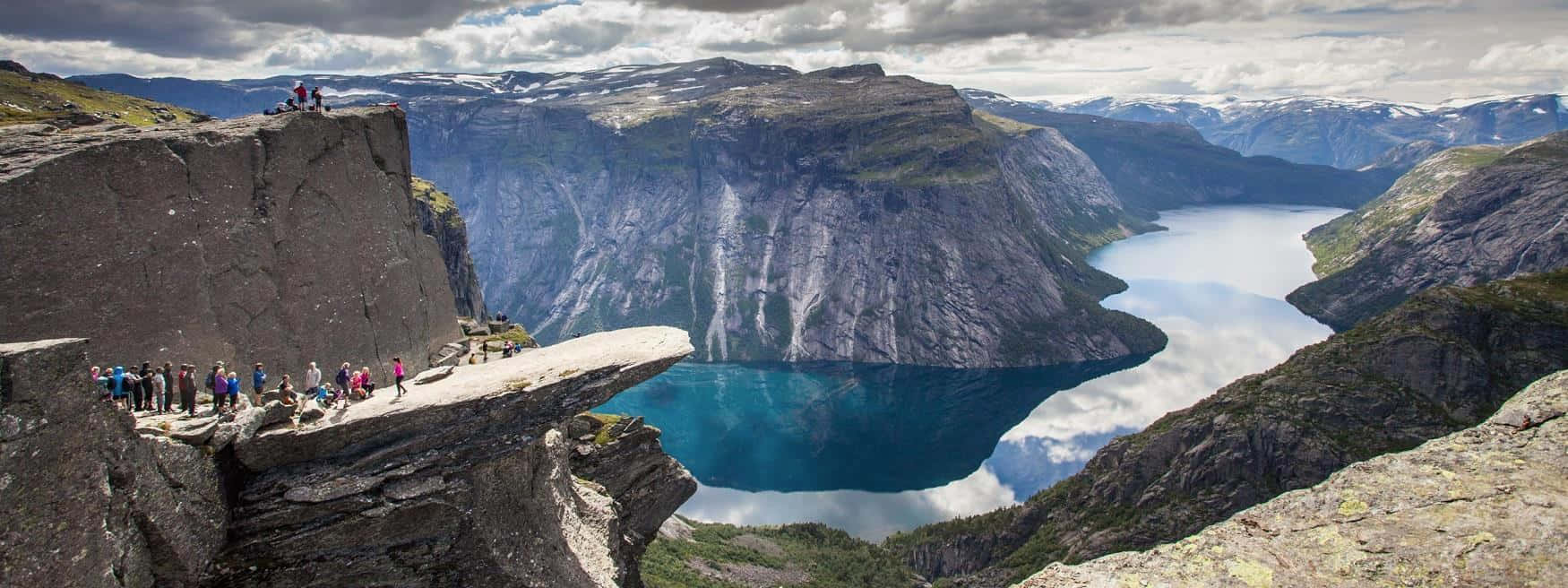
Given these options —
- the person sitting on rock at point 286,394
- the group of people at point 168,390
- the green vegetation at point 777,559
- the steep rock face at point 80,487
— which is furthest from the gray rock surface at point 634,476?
the green vegetation at point 777,559

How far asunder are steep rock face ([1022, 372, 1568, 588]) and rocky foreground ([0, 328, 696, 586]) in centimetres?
1714

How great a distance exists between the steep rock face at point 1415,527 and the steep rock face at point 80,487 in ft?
70.5

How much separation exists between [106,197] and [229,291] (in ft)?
15.6

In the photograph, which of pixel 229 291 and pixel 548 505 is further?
pixel 548 505

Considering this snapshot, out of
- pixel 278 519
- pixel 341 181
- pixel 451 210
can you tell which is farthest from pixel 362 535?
pixel 451 210

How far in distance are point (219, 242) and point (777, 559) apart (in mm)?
73118

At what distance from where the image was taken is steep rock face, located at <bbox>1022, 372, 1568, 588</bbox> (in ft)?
60.7

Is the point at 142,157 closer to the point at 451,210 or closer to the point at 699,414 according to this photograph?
the point at 451,210

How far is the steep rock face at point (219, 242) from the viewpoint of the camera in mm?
25797

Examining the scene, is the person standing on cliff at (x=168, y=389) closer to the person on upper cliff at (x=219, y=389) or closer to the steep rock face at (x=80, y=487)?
→ the person on upper cliff at (x=219, y=389)

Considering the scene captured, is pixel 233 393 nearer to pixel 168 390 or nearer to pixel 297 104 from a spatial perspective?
pixel 168 390

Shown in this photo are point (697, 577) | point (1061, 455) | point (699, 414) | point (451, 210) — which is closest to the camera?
point (697, 577)

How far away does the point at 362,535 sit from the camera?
2622cm

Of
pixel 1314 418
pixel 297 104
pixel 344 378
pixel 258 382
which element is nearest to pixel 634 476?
pixel 344 378
